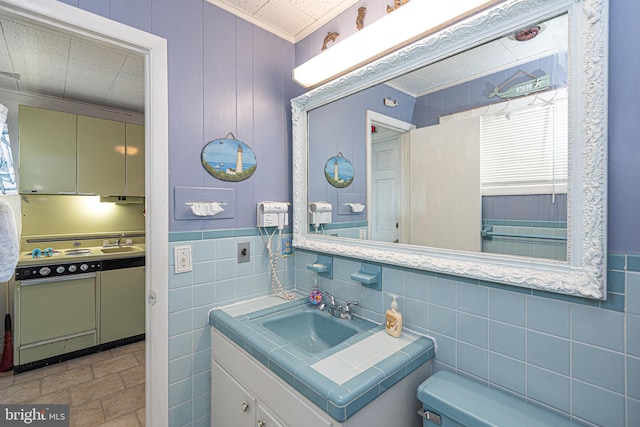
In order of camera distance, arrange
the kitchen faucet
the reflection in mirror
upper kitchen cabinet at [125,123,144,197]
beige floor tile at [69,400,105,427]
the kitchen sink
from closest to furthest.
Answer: the reflection in mirror < the kitchen faucet < beige floor tile at [69,400,105,427] < the kitchen sink < upper kitchen cabinet at [125,123,144,197]

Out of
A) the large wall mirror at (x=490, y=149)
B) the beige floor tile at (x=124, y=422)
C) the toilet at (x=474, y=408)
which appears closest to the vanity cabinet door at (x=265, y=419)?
the toilet at (x=474, y=408)

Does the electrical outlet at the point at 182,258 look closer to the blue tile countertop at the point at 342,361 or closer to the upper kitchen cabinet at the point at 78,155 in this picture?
the blue tile countertop at the point at 342,361

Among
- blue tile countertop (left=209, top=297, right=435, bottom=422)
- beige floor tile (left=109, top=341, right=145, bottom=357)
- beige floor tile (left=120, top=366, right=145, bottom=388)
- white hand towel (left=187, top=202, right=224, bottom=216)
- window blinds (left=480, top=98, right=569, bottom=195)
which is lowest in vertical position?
beige floor tile (left=120, top=366, right=145, bottom=388)

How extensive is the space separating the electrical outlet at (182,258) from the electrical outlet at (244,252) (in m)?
0.26

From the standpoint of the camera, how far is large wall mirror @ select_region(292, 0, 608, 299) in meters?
0.77

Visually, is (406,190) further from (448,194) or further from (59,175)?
(59,175)

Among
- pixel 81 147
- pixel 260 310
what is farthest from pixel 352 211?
pixel 81 147

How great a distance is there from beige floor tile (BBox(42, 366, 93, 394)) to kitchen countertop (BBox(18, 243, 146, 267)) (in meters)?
0.87

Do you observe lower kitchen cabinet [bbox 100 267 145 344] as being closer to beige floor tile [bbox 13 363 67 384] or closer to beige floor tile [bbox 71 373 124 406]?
beige floor tile [bbox 13 363 67 384]

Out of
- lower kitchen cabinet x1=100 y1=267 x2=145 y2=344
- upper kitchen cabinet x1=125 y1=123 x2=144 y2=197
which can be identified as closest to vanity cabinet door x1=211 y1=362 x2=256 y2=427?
lower kitchen cabinet x1=100 y1=267 x2=145 y2=344

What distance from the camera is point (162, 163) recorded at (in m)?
1.30

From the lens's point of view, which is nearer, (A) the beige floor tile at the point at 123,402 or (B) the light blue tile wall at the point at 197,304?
(B) the light blue tile wall at the point at 197,304

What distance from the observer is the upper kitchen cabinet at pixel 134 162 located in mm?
2906

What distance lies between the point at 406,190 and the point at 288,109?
0.92 m
